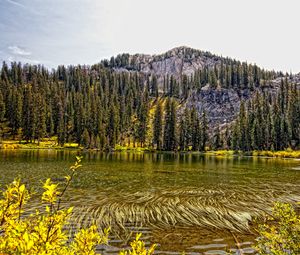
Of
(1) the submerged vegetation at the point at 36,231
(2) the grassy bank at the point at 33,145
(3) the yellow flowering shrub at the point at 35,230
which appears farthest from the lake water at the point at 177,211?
(2) the grassy bank at the point at 33,145

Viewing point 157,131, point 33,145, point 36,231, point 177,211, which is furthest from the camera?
point 157,131

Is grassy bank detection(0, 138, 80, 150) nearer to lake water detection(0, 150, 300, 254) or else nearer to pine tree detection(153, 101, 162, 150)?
pine tree detection(153, 101, 162, 150)

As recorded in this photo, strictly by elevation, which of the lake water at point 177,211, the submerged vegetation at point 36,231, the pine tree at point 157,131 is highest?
the pine tree at point 157,131

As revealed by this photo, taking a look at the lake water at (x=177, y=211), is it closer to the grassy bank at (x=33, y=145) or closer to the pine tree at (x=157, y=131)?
the grassy bank at (x=33, y=145)

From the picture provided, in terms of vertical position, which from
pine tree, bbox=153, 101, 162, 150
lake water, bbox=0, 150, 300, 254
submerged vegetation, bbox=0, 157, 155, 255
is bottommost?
lake water, bbox=0, 150, 300, 254

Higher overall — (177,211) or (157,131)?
(157,131)

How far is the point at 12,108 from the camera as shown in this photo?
13238cm

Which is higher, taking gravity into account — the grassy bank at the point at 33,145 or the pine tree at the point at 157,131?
the pine tree at the point at 157,131

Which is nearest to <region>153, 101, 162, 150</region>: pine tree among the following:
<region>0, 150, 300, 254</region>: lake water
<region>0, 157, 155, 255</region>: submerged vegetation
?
<region>0, 150, 300, 254</region>: lake water

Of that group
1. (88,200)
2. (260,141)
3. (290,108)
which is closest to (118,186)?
(88,200)

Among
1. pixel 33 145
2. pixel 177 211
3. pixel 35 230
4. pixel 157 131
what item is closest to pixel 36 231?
pixel 35 230

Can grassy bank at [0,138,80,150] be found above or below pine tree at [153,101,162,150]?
below

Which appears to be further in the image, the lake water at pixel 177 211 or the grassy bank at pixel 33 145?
the grassy bank at pixel 33 145

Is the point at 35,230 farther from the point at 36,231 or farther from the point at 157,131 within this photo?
the point at 157,131
